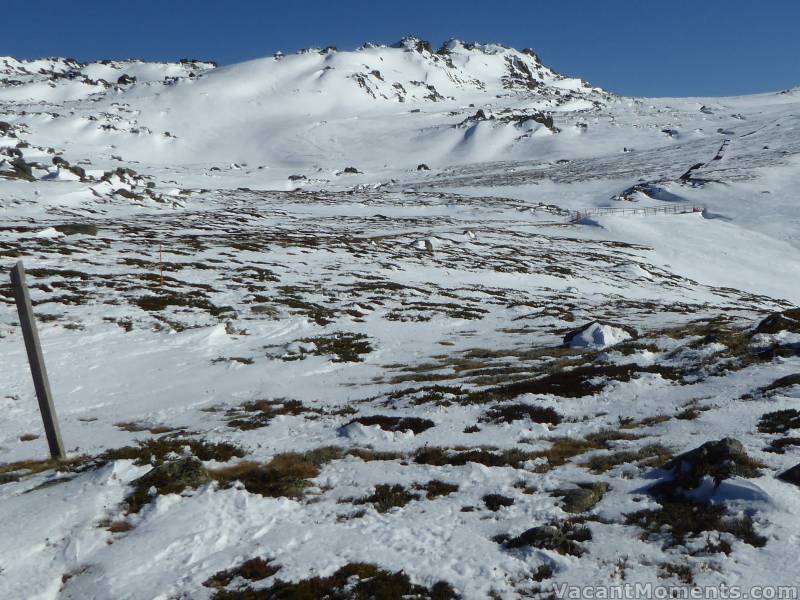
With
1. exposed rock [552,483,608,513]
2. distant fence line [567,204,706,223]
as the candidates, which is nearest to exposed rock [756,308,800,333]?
exposed rock [552,483,608,513]

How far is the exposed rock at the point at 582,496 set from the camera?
31.3 feet

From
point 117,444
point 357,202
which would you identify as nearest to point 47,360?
point 117,444

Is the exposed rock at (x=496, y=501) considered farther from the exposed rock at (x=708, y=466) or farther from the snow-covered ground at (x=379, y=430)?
the exposed rock at (x=708, y=466)

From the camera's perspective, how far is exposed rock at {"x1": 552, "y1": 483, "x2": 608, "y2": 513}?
376 inches

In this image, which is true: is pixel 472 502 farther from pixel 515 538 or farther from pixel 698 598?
pixel 698 598

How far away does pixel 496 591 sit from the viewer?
7461mm

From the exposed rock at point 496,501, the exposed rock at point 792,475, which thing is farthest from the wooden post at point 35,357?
the exposed rock at point 792,475

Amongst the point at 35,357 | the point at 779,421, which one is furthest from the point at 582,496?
the point at 35,357

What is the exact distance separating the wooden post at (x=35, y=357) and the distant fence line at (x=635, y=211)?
93474 millimetres

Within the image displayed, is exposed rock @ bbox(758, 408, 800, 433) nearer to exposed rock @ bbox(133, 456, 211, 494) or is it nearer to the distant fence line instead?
exposed rock @ bbox(133, 456, 211, 494)

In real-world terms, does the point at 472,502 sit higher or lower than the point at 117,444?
lower

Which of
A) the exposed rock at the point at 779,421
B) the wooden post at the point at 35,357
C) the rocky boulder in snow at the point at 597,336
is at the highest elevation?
the wooden post at the point at 35,357

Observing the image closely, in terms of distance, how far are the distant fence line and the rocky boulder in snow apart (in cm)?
7466

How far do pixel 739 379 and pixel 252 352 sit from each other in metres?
19.3
